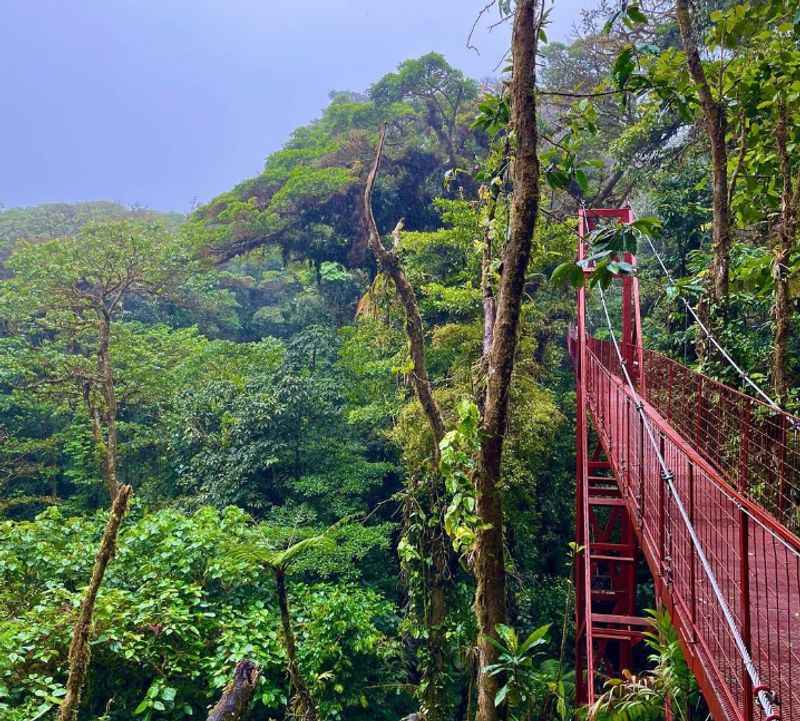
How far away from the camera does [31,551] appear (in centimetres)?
593

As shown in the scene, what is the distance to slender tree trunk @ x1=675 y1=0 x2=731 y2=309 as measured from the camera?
4320mm

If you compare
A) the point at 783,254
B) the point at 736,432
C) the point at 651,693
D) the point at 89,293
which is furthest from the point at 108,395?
the point at 783,254

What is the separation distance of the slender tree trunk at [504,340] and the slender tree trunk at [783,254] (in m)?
2.32

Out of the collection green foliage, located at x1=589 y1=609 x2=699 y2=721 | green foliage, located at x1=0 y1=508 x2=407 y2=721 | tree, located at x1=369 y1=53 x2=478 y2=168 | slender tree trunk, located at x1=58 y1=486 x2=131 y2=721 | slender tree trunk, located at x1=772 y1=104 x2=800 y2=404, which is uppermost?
tree, located at x1=369 y1=53 x2=478 y2=168

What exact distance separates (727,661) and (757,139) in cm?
426

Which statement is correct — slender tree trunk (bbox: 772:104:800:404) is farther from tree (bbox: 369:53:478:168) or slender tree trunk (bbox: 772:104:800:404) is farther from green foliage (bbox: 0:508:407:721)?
tree (bbox: 369:53:478:168)

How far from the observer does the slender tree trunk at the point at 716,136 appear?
14.2ft

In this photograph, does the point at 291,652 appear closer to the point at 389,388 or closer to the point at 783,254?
the point at 783,254

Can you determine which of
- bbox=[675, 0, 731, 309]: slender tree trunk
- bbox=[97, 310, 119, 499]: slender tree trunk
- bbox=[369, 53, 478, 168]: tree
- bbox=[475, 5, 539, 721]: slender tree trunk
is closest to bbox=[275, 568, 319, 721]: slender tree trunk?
bbox=[475, 5, 539, 721]: slender tree trunk

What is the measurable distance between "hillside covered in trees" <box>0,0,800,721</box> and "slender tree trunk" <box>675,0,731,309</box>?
24 millimetres

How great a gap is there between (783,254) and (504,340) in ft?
7.91

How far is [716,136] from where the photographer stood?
4586 mm

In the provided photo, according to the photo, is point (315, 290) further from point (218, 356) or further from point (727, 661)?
point (727, 661)

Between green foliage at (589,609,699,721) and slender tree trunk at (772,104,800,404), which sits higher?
slender tree trunk at (772,104,800,404)
